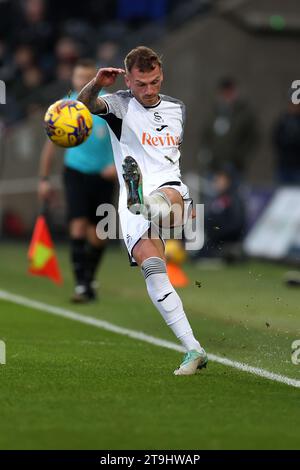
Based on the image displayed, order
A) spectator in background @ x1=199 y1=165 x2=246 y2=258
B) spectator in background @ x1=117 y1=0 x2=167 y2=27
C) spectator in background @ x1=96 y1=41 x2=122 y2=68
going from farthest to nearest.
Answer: spectator in background @ x1=117 y1=0 x2=167 y2=27 < spectator in background @ x1=96 y1=41 x2=122 y2=68 < spectator in background @ x1=199 y1=165 x2=246 y2=258

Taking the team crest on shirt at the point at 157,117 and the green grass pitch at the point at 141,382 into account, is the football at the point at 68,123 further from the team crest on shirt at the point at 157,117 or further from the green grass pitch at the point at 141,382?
the green grass pitch at the point at 141,382

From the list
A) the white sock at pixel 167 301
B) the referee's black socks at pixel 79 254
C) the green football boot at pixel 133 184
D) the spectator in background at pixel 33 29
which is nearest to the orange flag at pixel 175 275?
the referee's black socks at pixel 79 254

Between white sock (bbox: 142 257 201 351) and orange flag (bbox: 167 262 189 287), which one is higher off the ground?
white sock (bbox: 142 257 201 351)

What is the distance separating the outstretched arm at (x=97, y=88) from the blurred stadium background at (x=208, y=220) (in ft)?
4.79

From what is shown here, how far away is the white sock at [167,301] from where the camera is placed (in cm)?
823

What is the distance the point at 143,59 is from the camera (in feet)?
27.2

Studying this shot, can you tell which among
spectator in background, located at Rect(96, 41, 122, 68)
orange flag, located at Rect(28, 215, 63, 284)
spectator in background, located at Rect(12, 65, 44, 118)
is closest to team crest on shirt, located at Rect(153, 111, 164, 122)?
orange flag, located at Rect(28, 215, 63, 284)

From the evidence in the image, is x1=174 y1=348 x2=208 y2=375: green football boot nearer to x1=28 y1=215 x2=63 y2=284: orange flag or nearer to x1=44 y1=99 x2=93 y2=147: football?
x1=44 y1=99 x2=93 y2=147: football

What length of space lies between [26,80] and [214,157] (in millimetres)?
4355

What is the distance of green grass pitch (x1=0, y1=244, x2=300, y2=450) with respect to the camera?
6215mm

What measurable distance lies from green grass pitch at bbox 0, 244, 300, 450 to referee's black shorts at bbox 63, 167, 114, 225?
98 centimetres

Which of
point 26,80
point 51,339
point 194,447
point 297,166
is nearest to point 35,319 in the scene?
point 51,339

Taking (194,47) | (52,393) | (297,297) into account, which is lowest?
(297,297)
